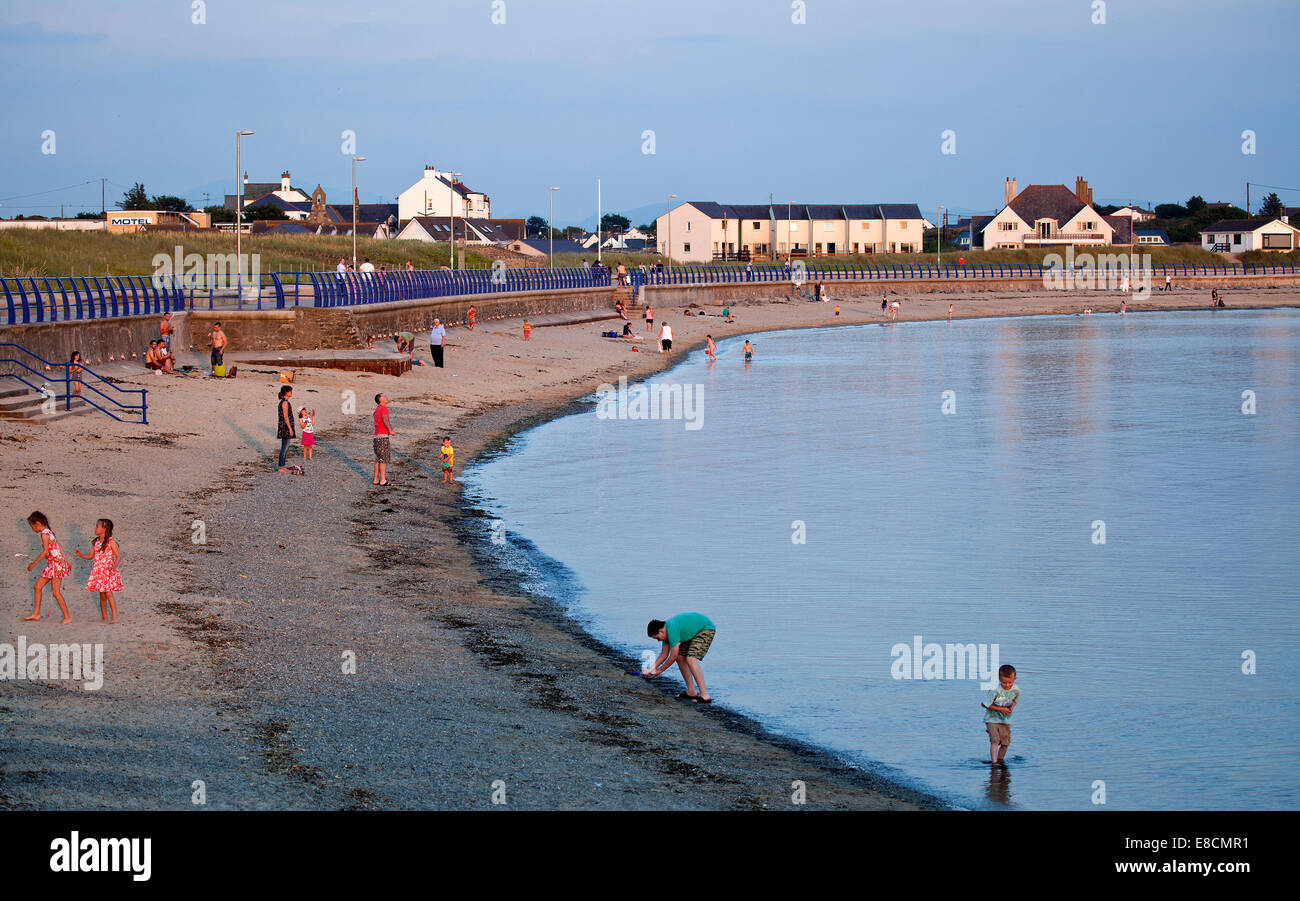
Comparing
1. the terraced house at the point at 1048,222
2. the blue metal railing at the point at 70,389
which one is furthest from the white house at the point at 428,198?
the blue metal railing at the point at 70,389

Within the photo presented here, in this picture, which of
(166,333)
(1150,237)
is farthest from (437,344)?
(1150,237)

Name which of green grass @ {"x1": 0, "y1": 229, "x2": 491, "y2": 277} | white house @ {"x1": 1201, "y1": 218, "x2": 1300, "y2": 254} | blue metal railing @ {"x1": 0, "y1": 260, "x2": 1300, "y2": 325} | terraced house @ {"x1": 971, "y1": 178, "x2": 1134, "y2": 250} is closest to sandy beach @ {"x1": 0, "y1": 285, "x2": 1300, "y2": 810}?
blue metal railing @ {"x1": 0, "y1": 260, "x2": 1300, "y2": 325}

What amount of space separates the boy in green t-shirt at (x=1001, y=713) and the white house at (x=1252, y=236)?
130868mm

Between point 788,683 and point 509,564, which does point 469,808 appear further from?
point 509,564

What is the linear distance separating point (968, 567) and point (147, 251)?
A: 5037 centimetres

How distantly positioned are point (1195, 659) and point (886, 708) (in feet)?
12.2

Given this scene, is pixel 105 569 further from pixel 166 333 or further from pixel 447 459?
pixel 166 333

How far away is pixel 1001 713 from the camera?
35.0ft

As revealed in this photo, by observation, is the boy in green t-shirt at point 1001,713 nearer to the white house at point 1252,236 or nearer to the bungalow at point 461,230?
the bungalow at point 461,230

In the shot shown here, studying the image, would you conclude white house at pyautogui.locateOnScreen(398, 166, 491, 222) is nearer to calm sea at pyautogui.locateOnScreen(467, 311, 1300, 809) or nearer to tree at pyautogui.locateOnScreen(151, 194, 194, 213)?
→ tree at pyautogui.locateOnScreen(151, 194, 194, 213)

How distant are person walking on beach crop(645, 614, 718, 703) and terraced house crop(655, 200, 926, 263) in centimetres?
11654

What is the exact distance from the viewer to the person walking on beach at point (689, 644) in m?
12.3

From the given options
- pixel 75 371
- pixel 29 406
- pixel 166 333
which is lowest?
pixel 29 406
